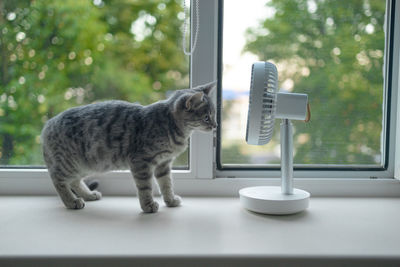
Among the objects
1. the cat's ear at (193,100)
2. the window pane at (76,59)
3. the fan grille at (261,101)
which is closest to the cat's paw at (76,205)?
the window pane at (76,59)

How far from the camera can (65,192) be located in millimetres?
1200

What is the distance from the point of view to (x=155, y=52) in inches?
56.8

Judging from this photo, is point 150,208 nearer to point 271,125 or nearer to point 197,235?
point 197,235

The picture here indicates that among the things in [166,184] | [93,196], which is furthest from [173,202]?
[93,196]

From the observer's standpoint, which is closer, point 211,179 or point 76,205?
point 76,205

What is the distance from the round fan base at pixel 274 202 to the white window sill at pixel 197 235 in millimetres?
24

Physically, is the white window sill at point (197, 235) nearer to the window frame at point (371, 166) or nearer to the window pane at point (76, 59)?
the window frame at point (371, 166)

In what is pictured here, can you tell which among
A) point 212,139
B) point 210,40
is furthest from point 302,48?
point 212,139

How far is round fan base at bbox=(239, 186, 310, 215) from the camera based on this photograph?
1072mm

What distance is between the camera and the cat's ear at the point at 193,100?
44.4 inches

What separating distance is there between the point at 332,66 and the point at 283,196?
63 centimetres

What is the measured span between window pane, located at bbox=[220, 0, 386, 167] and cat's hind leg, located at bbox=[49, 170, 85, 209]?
0.59 metres

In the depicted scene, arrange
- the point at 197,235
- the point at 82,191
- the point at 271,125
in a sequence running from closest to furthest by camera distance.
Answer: the point at 197,235
the point at 271,125
the point at 82,191

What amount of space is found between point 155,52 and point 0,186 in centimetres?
85
